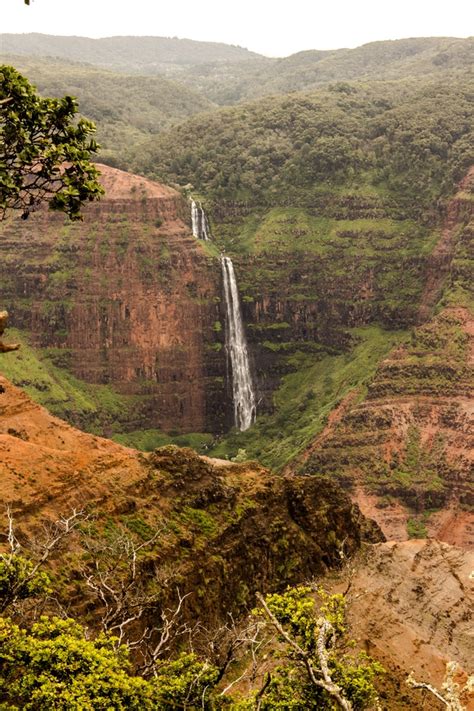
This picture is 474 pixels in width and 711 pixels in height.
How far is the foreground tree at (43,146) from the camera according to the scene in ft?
67.7

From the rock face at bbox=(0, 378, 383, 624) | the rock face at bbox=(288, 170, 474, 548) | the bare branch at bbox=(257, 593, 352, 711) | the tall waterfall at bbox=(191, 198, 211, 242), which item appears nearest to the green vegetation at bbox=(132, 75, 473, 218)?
the tall waterfall at bbox=(191, 198, 211, 242)

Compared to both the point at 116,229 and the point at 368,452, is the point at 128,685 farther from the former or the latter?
the point at 116,229

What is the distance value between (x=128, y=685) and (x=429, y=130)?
9908cm

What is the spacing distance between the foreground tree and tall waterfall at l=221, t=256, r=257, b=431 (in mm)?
84000

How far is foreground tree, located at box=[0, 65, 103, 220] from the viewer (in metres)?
20.6

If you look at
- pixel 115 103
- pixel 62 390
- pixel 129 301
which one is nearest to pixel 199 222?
pixel 129 301

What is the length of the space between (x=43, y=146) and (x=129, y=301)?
273ft

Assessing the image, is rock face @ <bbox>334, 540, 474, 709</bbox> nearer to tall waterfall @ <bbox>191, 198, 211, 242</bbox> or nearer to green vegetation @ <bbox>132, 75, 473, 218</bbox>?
green vegetation @ <bbox>132, 75, 473, 218</bbox>

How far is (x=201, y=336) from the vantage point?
350ft

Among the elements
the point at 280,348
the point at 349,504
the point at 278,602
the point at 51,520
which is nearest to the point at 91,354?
the point at 280,348

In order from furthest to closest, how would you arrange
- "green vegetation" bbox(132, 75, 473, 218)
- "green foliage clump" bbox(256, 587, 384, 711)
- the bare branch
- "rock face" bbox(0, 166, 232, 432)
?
"green vegetation" bbox(132, 75, 473, 218) < "rock face" bbox(0, 166, 232, 432) < "green foliage clump" bbox(256, 587, 384, 711) < the bare branch

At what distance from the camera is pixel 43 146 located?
69.0 ft

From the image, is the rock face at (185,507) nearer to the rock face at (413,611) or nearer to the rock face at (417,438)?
the rock face at (413,611)

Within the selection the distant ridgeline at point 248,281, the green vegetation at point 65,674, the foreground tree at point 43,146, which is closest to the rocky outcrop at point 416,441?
the distant ridgeline at point 248,281
